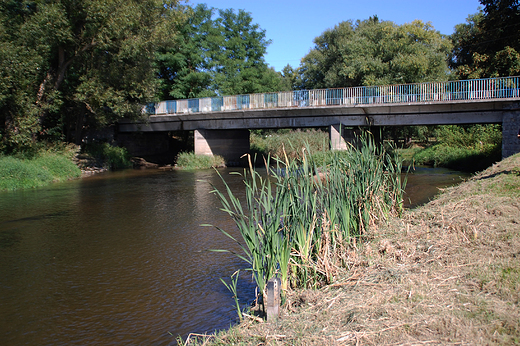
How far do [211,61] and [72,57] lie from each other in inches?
669

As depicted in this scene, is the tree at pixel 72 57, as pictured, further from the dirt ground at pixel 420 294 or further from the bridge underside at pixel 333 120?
the dirt ground at pixel 420 294

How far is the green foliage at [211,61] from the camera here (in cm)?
3694

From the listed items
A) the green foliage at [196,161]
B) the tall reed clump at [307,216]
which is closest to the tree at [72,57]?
the green foliage at [196,161]

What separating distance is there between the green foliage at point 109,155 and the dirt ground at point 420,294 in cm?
2713

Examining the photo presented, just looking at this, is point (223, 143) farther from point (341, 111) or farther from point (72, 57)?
point (72, 57)

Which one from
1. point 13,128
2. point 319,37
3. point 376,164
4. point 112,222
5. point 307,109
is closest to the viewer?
point 376,164

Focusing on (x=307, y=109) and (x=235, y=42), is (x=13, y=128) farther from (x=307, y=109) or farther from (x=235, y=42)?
(x=235, y=42)

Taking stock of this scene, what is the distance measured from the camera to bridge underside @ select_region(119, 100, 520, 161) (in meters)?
20.3

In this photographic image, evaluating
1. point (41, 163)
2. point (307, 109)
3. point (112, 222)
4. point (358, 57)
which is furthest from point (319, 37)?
point (112, 222)

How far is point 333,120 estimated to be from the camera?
2598 cm

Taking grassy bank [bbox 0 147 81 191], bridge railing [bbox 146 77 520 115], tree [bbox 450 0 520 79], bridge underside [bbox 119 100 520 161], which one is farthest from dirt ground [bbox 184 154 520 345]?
tree [bbox 450 0 520 79]

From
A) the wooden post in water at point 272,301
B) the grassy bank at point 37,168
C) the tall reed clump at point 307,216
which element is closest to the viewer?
the wooden post in water at point 272,301

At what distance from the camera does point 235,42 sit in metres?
43.5

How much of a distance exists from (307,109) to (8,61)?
52.7 ft
